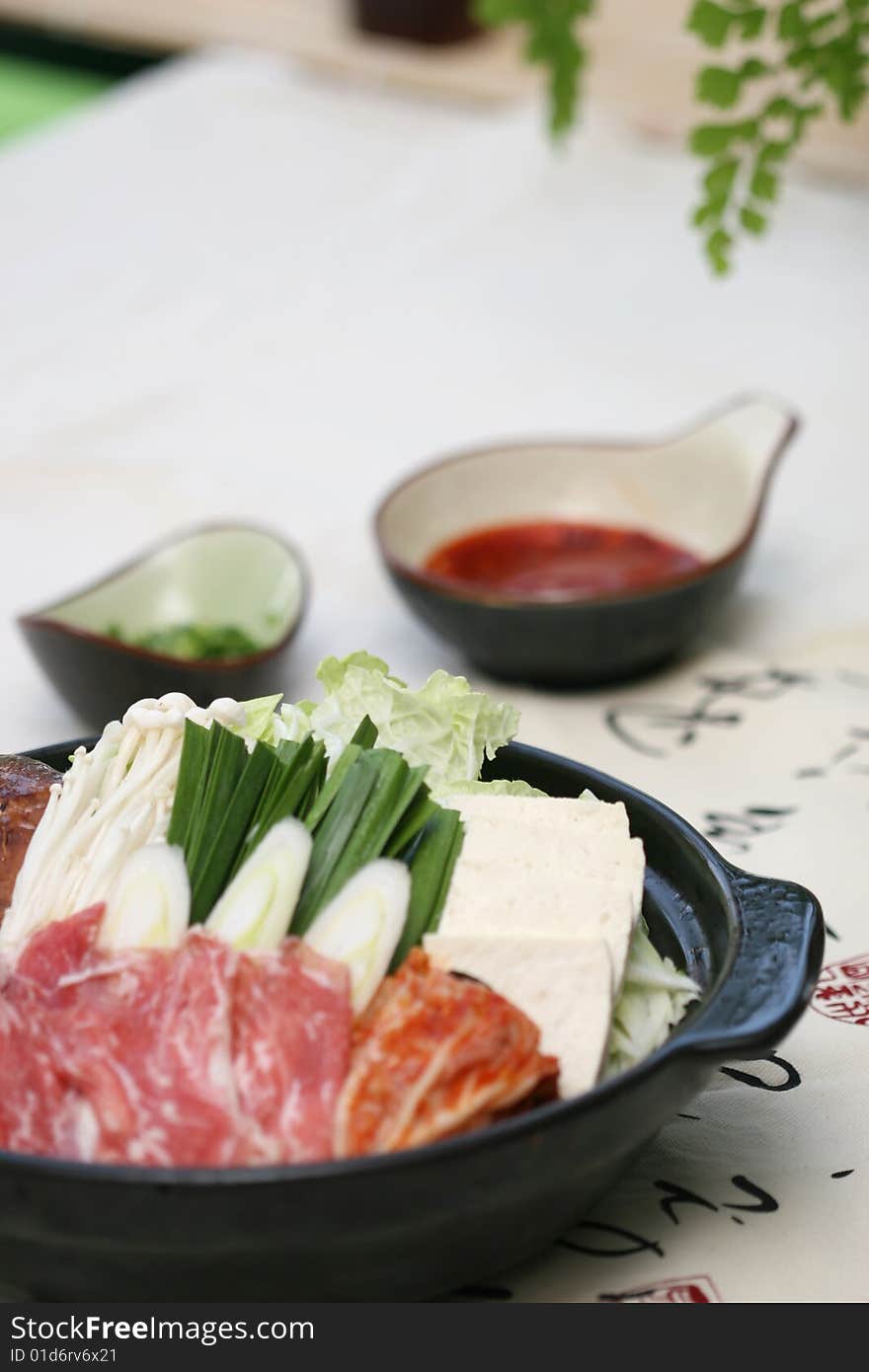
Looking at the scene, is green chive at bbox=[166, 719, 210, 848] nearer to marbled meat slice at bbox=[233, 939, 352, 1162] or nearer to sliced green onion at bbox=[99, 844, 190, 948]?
sliced green onion at bbox=[99, 844, 190, 948]

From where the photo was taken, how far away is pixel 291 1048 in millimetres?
1053

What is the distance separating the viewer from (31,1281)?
107 centimetres

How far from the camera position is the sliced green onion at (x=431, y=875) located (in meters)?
1.16

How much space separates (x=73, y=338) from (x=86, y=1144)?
2.33m

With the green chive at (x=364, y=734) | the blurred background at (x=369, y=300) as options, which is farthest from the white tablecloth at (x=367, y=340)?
the green chive at (x=364, y=734)

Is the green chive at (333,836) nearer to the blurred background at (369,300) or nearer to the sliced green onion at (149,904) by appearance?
the sliced green onion at (149,904)

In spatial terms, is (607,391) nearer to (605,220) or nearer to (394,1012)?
(605,220)

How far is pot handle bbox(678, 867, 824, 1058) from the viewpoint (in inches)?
41.4

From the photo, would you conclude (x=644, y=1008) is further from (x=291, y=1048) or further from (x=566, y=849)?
(x=291, y=1048)

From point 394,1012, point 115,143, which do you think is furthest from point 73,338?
point 394,1012

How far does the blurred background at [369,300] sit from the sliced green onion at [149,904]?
90 cm

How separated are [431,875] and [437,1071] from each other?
7.5 inches

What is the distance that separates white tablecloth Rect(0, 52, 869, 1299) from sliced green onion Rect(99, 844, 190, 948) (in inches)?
30.4

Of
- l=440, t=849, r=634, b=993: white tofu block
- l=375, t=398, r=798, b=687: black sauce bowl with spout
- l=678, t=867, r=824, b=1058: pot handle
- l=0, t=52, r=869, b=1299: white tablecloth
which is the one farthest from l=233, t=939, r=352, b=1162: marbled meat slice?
l=375, t=398, r=798, b=687: black sauce bowl with spout
